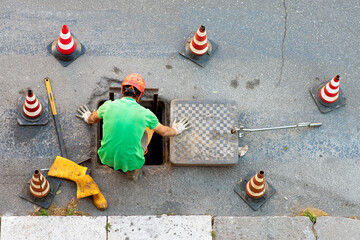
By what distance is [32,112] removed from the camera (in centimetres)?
572

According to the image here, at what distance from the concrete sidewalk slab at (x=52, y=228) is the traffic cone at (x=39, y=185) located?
0.29m

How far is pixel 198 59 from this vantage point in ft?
20.8

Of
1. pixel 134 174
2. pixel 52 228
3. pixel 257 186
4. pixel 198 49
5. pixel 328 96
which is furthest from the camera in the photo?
pixel 198 49

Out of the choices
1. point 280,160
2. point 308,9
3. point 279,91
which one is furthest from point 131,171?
point 308,9

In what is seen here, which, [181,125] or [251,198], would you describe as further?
[181,125]

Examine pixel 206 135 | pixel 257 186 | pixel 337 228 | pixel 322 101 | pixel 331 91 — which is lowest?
pixel 337 228

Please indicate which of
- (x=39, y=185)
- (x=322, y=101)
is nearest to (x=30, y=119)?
(x=39, y=185)

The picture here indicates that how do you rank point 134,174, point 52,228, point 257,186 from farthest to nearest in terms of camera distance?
point 134,174
point 257,186
point 52,228

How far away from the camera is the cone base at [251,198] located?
5656mm

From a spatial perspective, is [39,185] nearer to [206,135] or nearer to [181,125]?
[181,125]

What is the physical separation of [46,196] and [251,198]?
2.57 meters

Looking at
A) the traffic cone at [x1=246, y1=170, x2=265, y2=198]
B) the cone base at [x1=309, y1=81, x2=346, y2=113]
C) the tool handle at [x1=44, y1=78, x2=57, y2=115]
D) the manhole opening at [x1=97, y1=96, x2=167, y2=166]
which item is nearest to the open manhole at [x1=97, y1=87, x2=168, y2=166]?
the manhole opening at [x1=97, y1=96, x2=167, y2=166]

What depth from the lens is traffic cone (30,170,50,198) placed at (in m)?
5.16

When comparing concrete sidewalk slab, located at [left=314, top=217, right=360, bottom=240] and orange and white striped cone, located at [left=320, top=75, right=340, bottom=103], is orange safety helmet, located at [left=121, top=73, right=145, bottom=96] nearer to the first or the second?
orange and white striped cone, located at [left=320, top=75, right=340, bottom=103]
